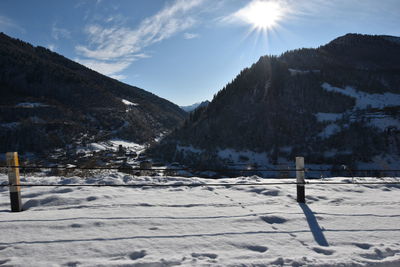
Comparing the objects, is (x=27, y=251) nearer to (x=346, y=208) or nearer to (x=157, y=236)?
(x=157, y=236)

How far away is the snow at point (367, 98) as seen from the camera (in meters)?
70.3

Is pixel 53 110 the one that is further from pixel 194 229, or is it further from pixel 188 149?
pixel 194 229

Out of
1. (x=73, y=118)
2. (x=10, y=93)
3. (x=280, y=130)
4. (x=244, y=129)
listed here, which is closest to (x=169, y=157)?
(x=244, y=129)

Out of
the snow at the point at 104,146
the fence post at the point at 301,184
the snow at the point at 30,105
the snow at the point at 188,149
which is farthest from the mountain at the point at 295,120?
the snow at the point at 30,105

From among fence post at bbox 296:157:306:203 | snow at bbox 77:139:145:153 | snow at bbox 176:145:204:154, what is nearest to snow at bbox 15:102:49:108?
snow at bbox 77:139:145:153

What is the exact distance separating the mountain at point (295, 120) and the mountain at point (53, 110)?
45.0 m

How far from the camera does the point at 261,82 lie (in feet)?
283

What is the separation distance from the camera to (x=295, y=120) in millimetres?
71312

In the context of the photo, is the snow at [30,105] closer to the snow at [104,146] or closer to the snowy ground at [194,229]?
the snow at [104,146]

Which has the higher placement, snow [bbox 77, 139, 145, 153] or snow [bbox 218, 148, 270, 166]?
snow [bbox 77, 139, 145, 153]

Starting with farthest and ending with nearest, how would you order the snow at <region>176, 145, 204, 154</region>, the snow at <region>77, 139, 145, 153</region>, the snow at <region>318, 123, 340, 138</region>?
the snow at <region>77, 139, 145, 153</region>
the snow at <region>176, 145, 204, 154</region>
the snow at <region>318, 123, 340, 138</region>

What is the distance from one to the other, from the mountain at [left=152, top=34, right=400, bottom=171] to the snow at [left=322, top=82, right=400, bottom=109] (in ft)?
0.77

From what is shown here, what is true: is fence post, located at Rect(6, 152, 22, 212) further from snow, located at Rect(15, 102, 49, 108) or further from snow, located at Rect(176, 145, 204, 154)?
snow, located at Rect(15, 102, 49, 108)

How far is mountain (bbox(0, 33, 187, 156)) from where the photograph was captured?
304 ft
